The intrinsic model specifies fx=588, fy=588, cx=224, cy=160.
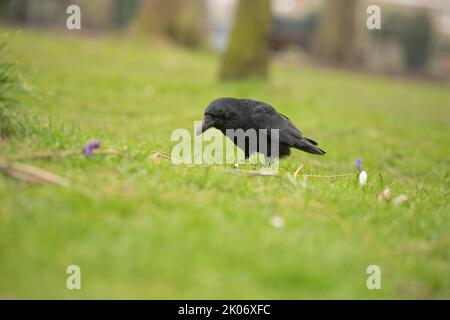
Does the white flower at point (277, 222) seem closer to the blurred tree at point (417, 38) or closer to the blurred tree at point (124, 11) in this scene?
the blurred tree at point (124, 11)

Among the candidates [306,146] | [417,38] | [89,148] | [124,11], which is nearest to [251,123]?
[306,146]

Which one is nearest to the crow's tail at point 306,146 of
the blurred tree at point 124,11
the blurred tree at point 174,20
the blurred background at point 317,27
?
the blurred background at point 317,27

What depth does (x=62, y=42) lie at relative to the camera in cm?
2002

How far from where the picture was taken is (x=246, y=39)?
1353 centimetres

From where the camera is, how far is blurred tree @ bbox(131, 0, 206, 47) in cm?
2305

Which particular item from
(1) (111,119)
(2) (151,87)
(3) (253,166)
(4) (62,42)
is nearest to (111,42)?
(4) (62,42)

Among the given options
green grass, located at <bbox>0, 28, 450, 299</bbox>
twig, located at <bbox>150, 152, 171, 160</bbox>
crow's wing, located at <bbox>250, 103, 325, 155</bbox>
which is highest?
crow's wing, located at <bbox>250, 103, 325, 155</bbox>

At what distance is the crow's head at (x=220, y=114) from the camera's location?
546 centimetres

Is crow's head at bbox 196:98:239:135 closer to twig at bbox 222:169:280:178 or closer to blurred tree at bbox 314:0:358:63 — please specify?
twig at bbox 222:169:280:178

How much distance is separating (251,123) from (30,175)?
2.39m

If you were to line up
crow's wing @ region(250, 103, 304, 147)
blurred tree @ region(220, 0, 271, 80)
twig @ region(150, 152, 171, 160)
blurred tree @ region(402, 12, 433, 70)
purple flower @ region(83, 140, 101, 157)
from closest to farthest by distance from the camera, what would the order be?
purple flower @ region(83, 140, 101, 157), twig @ region(150, 152, 171, 160), crow's wing @ region(250, 103, 304, 147), blurred tree @ region(220, 0, 271, 80), blurred tree @ region(402, 12, 433, 70)

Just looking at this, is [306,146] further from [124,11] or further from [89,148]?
[124,11]

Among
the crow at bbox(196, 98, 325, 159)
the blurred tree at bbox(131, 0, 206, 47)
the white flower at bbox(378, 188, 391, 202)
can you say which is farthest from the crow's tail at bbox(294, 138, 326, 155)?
the blurred tree at bbox(131, 0, 206, 47)
